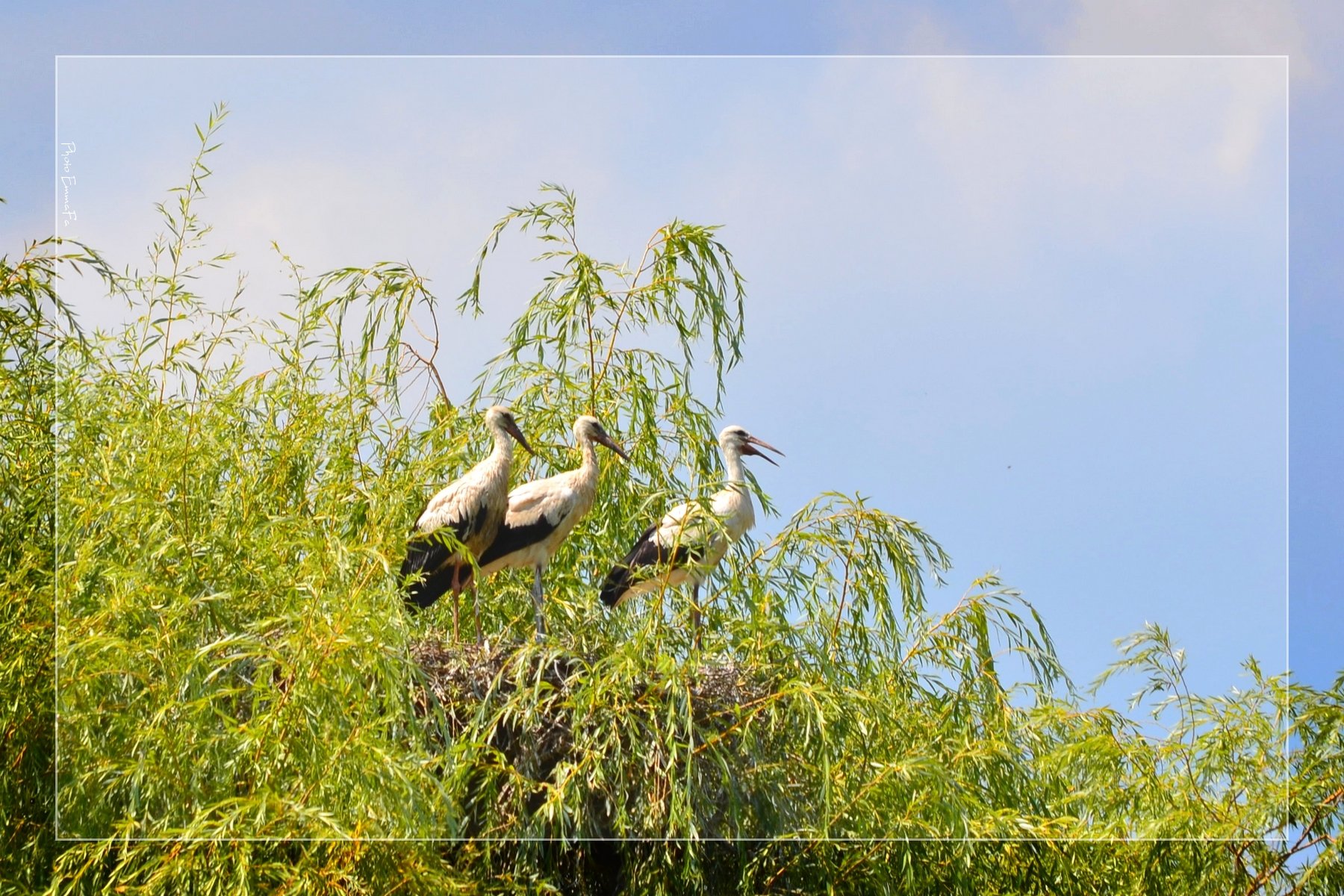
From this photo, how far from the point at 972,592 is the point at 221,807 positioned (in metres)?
2.17

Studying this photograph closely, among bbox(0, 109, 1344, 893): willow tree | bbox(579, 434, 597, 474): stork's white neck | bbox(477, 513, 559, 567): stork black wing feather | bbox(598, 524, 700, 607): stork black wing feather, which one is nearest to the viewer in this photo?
bbox(0, 109, 1344, 893): willow tree

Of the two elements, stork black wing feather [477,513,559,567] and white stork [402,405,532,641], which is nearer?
white stork [402,405,532,641]

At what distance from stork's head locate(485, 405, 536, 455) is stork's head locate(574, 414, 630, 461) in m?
0.17

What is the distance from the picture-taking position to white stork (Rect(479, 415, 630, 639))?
4.92m

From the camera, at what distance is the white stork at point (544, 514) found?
16.1 ft

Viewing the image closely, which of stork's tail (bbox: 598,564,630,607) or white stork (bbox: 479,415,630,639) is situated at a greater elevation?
white stork (bbox: 479,415,630,639)

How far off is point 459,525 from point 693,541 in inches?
27.2

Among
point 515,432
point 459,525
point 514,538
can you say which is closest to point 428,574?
point 459,525

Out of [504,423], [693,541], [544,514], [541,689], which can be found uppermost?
[504,423]

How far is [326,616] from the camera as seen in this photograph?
3910 millimetres

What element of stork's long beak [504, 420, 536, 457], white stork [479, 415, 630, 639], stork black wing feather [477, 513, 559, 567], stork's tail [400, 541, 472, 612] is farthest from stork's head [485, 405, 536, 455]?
stork's tail [400, 541, 472, 612]

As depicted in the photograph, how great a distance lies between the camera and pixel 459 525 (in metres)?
4.84

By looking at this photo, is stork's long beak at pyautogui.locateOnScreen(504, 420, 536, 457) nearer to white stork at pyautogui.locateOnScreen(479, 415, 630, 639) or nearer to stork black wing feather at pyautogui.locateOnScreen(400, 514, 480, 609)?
white stork at pyautogui.locateOnScreen(479, 415, 630, 639)

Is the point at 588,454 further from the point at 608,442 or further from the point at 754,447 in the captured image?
the point at 754,447
